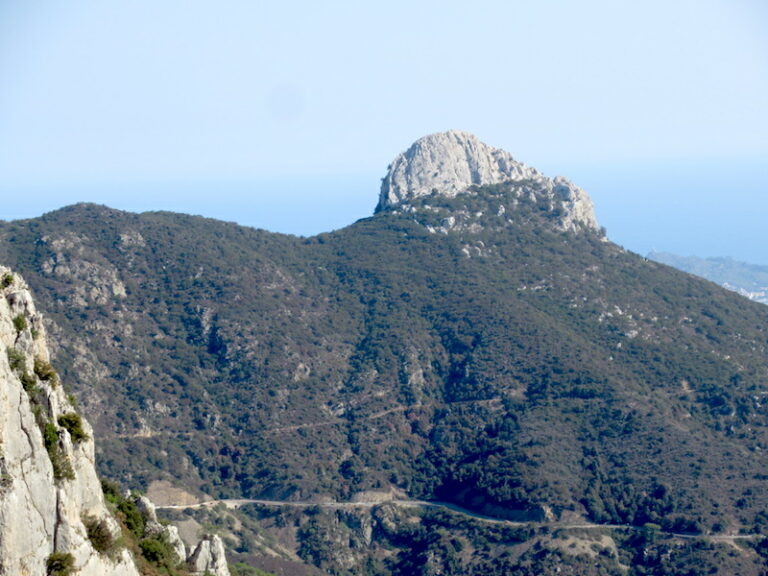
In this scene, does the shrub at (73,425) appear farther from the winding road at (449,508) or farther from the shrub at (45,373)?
the winding road at (449,508)

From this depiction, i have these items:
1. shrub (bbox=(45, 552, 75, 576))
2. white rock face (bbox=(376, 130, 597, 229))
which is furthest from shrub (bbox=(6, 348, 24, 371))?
white rock face (bbox=(376, 130, 597, 229))

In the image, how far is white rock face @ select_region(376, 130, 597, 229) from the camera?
132 meters

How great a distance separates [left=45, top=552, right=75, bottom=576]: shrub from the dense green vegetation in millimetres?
47707

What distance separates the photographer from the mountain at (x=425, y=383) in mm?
75625

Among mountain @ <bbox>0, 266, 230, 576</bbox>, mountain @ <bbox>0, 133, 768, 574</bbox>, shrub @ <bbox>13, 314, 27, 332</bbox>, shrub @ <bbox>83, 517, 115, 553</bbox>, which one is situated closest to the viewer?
mountain @ <bbox>0, 266, 230, 576</bbox>

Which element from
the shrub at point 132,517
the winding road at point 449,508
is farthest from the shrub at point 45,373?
the winding road at point 449,508

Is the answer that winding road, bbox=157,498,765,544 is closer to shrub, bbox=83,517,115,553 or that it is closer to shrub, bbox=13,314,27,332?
shrub, bbox=13,314,27,332

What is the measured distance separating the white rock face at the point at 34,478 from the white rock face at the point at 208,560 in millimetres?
9358

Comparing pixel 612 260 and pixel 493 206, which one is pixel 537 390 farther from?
pixel 493 206

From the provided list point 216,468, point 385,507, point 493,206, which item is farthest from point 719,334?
point 216,468

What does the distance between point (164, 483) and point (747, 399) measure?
4596cm

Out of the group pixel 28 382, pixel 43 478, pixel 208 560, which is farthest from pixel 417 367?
pixel 43 478

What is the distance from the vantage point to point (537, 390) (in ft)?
302

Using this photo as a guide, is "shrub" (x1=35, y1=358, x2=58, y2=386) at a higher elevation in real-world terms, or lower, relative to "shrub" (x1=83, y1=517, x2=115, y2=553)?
higher
